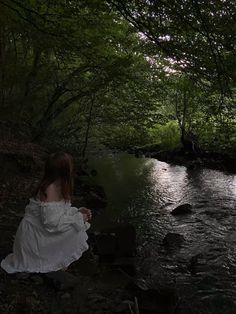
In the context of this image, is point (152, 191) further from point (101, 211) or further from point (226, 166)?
point (226, 166)

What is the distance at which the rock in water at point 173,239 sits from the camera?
24.4ft

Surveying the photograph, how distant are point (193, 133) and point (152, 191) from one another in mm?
8344

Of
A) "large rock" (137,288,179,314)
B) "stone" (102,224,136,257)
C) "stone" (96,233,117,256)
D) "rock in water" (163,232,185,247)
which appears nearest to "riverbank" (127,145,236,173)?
"rock in water" (163,232,185,247)

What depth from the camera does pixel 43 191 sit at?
4.42 metres

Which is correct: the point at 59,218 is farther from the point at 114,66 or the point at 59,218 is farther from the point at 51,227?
the point at 114,66

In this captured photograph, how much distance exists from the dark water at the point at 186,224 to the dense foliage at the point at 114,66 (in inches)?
80.5

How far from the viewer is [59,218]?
441cm

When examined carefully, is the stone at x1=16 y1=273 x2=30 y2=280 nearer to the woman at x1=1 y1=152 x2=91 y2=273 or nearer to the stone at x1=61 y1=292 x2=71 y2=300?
the woman at x1=1 y1=152 x2=91 y2=273

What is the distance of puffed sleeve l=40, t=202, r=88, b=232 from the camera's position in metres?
4.36

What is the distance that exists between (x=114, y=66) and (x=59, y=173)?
7.41m

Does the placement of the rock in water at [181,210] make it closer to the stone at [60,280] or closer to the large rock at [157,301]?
the large rock at [157,301]

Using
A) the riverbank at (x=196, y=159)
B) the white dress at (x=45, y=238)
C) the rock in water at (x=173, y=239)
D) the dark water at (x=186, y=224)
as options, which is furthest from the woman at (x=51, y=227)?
the riverbank at (x=196, y=159)

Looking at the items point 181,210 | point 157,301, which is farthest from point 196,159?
point 157,301

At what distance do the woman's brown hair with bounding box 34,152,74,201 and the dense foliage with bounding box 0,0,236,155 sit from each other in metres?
1.68
